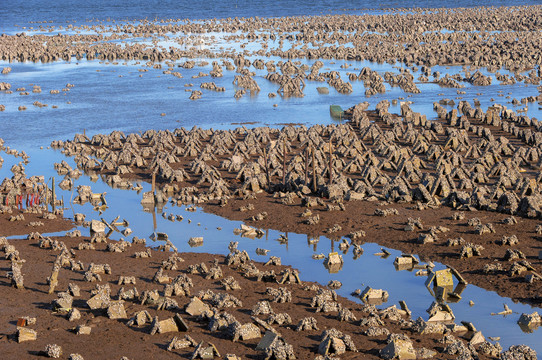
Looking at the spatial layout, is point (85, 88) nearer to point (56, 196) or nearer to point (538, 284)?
point (56, 196)

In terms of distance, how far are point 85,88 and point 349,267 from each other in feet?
159

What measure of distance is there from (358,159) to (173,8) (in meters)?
134

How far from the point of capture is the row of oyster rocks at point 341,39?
81938 millimetres

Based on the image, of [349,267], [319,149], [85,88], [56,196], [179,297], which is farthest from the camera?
[85,88]

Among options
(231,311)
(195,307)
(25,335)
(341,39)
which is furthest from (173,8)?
(25,335)

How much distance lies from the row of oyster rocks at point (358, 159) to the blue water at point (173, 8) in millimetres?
98375

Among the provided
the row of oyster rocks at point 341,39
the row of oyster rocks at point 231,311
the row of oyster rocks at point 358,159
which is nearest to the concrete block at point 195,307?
the row of oyster rocks at point 231,311

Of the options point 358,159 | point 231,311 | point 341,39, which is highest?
point 341,39

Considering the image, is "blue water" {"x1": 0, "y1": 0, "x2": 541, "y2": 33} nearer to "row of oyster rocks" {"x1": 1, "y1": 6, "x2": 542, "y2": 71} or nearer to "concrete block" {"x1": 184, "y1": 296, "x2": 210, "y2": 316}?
"row of oyster rocks" {"x1": 1, "y1": 6, "x2": 542, "y2": 71}

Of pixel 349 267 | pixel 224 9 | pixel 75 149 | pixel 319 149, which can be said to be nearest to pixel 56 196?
pixel 75 149

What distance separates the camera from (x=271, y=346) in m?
19.8

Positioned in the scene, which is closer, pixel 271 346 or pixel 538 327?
pixel 271 346

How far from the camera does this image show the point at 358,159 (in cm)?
3978

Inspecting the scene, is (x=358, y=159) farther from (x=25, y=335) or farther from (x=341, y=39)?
(x=341, y=39)
